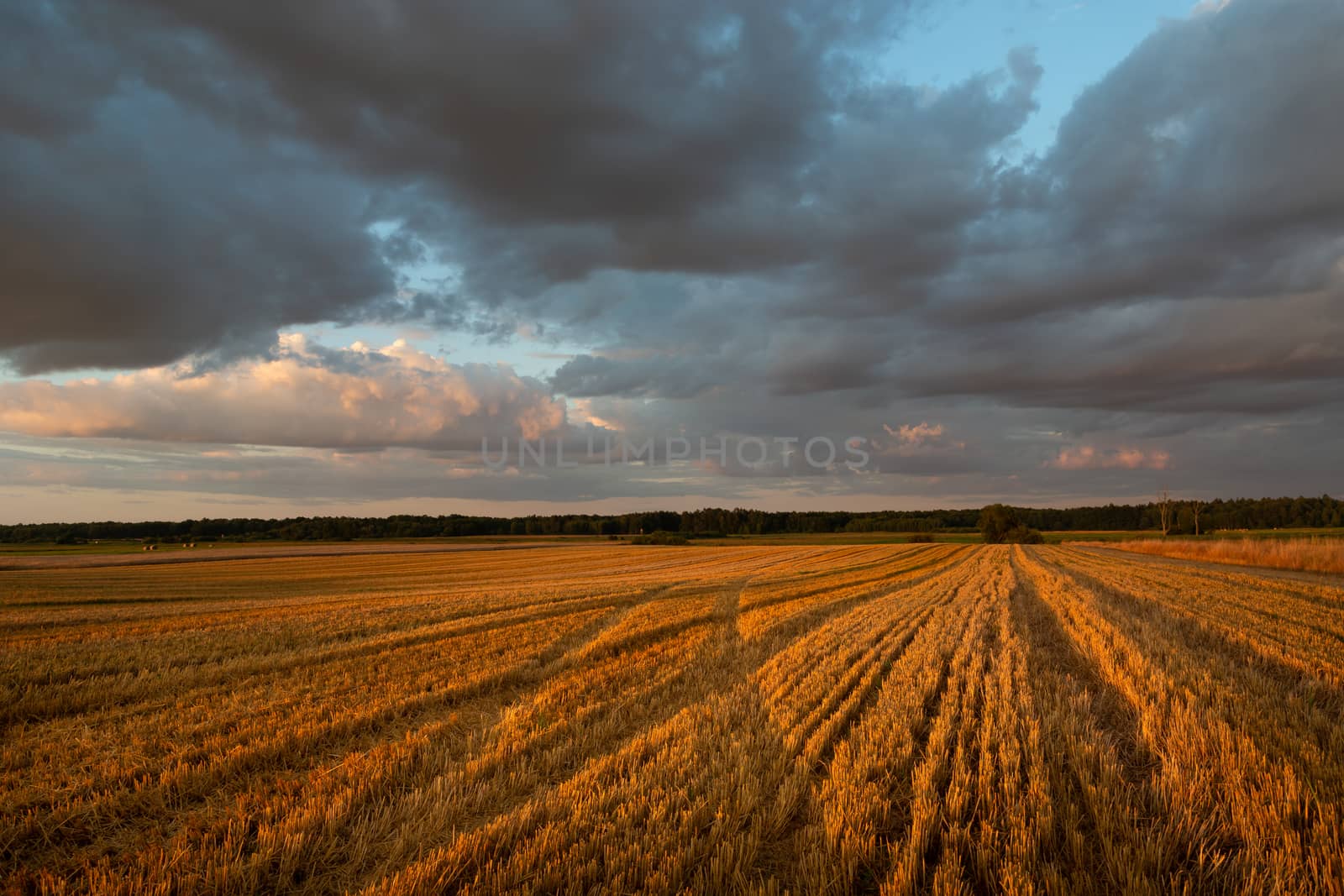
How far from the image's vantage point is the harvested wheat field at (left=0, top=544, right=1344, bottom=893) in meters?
4.28

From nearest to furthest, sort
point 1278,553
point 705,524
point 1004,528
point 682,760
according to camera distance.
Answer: point 682,760, point 1278,553, point 1004,528, point 705,524

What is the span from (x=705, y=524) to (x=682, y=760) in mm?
142255

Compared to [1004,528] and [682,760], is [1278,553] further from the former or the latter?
[1004,528]

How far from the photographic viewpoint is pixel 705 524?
147375 millimetres

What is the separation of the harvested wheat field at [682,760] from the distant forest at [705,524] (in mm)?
110272

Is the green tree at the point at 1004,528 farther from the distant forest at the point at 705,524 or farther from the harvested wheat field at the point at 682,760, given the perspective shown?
the harvested wheat field at the point at 682,760

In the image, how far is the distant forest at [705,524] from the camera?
11206 cm

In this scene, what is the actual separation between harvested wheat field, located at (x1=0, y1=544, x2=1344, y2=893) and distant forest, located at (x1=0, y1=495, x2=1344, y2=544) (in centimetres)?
11027

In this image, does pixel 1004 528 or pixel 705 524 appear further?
pixel 705 524

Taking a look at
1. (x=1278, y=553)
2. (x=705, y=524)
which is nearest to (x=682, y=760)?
(x=1278, y=553)

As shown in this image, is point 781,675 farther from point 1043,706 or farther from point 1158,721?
point 1158,721

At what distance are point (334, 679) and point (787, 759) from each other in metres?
7.56

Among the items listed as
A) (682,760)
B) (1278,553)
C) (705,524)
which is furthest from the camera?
(705,524)

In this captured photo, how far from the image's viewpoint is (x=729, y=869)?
4.25 metres
